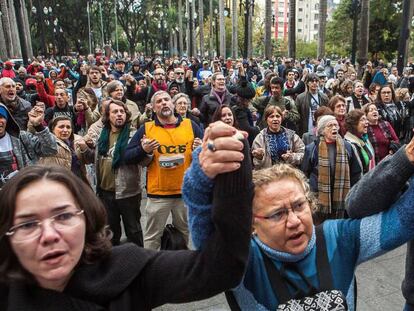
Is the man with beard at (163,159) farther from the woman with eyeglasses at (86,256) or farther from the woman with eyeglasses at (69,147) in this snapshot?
the woman with eyeglasses at (86,256)

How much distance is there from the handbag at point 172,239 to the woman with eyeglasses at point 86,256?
92.4 inches

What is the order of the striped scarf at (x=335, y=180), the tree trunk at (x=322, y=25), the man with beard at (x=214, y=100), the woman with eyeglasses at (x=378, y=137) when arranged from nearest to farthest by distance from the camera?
the striped scarf at (x=335, y=180) → the woman with eyeglasses at (x=378, y=137) → the man with beard at (x=214, y=100) → the tree trunk at (x=322, y=25)

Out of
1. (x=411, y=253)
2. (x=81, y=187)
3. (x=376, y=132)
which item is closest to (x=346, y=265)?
(x=411, y=253)

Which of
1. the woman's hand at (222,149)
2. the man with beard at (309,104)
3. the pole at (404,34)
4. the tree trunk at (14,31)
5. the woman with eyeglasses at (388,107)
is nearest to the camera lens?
the woman's hand at (222,149)

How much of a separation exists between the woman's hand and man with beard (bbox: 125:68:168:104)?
24.0 feet

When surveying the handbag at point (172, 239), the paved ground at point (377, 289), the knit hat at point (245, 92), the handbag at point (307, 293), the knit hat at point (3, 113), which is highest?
the knit hat at point (3, 113)

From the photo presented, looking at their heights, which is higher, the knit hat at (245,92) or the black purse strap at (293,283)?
the knit hat at (245,92)

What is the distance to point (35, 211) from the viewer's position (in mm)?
1239

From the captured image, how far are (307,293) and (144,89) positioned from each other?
7.81 meters

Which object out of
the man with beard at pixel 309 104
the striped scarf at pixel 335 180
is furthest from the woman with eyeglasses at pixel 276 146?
the man with beard at pixel 309 104

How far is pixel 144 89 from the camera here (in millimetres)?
8938

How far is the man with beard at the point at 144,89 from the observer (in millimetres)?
8294

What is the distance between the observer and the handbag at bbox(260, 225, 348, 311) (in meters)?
1.56

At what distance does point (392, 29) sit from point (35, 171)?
4019 centimetres
